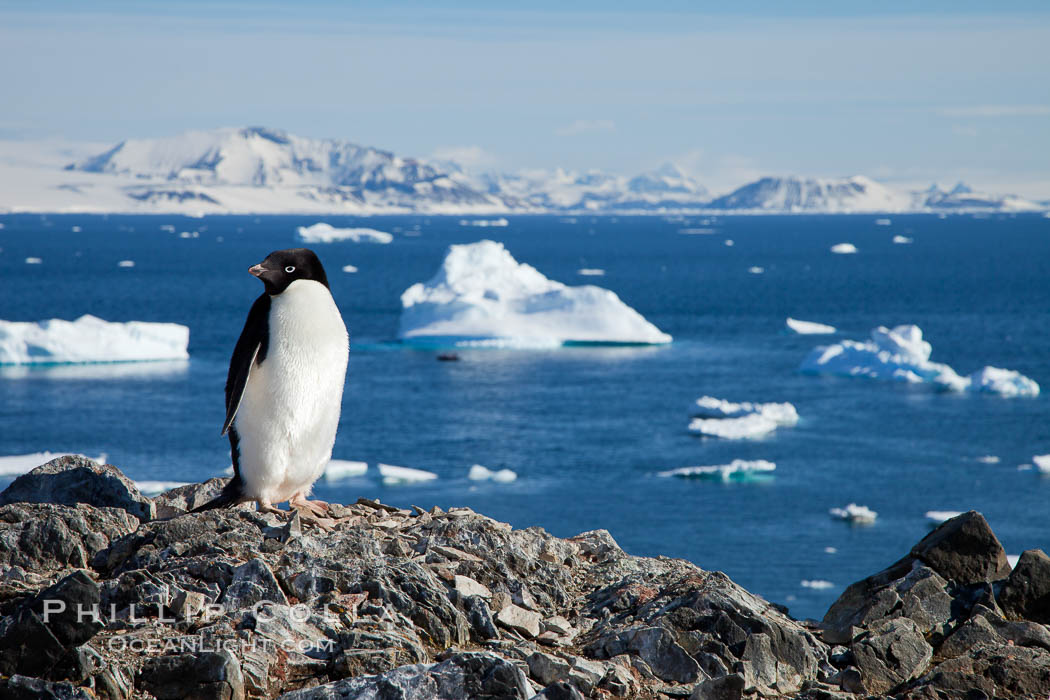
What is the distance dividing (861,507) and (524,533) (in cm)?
3324

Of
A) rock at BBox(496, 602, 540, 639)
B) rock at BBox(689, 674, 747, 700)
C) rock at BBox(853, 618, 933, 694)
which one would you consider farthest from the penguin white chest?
rock at BBox(853, 618, 933, 694)

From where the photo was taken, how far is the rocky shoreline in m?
4.57

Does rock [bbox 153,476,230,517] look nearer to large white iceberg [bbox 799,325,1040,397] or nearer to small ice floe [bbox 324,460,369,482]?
small ice floe [bbox 324,460,369,482]

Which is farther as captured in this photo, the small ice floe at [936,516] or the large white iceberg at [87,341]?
the large white iceberg at [87,341]

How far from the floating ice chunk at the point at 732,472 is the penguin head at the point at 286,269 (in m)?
36.3

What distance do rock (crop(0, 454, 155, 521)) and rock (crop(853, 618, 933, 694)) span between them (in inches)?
188

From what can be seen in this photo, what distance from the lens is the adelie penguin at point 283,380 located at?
21.7 feet

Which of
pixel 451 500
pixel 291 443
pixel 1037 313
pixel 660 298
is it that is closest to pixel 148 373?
pixel 451 500

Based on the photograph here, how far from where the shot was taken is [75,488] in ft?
24.5

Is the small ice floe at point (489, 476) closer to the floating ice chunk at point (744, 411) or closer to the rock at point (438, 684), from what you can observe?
the floating ice chunk at point (744, 411)

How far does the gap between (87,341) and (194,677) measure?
62371 millimetres

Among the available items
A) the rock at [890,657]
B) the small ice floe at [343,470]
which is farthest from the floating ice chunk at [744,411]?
the rock at [890,657]

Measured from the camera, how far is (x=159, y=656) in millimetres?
4637

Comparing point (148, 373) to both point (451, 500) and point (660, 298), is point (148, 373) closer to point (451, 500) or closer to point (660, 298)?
point (451, 500)
